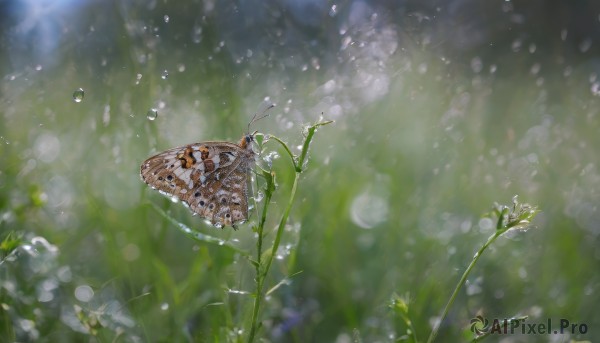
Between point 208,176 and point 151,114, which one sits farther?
point 151,114

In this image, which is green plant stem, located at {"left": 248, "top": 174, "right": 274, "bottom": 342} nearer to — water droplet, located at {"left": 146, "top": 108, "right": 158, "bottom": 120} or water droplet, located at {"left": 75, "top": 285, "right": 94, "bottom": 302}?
water droplet, located at {"left": 75, "top": 285, "right": 94, "bottom": 302}

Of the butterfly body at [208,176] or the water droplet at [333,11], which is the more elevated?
the water droplet at [333,11]

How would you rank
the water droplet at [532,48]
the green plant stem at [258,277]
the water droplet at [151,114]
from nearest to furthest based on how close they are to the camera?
the green plant stem at [258,277], the water droplet at [151,114], the water droplet at [532,48]

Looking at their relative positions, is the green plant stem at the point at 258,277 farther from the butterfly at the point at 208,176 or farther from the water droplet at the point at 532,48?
the water droplet at the point at 532,48

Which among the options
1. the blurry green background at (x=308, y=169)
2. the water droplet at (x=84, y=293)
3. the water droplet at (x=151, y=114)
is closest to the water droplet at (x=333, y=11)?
the blurry green background at (x=308, y=169)

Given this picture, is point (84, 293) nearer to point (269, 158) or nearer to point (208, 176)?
point (208, 176)

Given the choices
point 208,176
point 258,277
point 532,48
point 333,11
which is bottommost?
point 258,277

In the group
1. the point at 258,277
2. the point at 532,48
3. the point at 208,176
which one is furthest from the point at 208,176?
the point at 532,48

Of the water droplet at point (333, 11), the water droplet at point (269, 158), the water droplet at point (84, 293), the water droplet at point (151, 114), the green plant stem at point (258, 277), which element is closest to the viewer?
the green plant stem at point (258, 277)
